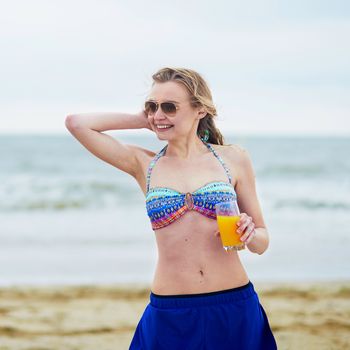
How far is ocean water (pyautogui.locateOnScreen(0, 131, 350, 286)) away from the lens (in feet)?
33.3

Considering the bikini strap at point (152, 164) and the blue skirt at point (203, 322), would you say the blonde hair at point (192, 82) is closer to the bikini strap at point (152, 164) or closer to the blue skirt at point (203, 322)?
the bikini strap at point (152, 164)

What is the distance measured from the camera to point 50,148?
39.9 m

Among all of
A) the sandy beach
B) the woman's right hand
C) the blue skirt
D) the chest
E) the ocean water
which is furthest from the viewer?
the ocean water

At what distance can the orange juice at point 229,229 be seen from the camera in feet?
10.3

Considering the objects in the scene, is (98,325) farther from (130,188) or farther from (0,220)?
(130,188)

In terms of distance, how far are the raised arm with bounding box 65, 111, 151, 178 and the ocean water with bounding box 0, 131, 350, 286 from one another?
600 centimetres

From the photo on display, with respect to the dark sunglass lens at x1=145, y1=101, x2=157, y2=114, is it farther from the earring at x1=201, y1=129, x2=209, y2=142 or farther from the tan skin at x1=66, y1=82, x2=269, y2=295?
the earring at x1=201, y1=129, x2=209, y2=142

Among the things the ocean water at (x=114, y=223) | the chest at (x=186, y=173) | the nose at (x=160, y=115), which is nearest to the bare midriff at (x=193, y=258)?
the chest at (x=186, y=173)

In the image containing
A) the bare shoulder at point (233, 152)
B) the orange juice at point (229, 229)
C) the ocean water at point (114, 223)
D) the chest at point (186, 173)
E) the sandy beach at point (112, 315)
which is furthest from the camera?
the ocean water at point (114, 223)

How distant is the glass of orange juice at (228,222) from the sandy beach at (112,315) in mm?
3586

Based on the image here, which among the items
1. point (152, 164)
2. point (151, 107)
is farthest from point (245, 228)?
point (151, 107)

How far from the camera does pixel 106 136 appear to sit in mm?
3598

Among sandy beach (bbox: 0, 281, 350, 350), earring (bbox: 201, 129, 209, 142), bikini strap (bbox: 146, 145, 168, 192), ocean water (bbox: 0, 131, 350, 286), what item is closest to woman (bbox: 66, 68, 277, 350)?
bikini strap (bbox: 146, 145, 168, 192)

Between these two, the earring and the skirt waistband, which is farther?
the earring
